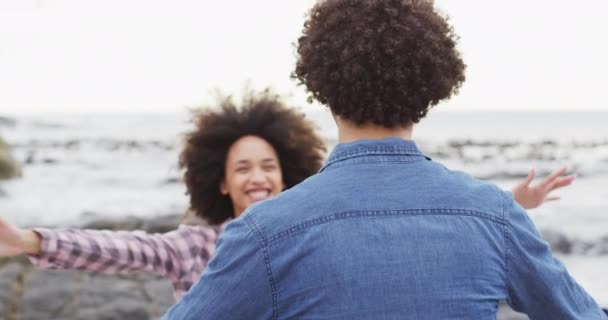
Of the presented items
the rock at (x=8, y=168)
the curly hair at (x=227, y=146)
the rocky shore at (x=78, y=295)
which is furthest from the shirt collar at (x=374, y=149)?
the rock at (x=8, y=168)

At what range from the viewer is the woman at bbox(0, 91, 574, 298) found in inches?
119

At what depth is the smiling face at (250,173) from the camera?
376cm

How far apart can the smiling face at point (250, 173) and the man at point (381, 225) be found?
2052mm

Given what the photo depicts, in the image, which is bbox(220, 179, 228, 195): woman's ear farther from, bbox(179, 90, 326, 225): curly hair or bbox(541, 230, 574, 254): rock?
bbox(541, 230, 574, 254): rock

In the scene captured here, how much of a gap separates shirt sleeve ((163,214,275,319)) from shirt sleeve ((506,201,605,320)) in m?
0.50

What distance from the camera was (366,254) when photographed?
152 cm

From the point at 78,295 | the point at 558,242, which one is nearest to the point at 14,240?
the point at 78,295

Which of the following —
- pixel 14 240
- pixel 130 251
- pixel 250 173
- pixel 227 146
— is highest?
pixel 227 146

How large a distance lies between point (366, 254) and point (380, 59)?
1.35 ft

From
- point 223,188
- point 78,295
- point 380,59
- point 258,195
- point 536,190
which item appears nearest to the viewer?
point 380,59

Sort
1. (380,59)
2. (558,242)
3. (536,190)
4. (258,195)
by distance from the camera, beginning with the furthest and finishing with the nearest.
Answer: (558,242) → (258,195) → (536,190) → (380,59)

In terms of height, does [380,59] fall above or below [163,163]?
above

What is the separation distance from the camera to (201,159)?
13.5 ft

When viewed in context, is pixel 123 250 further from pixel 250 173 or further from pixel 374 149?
pixel 374 149
